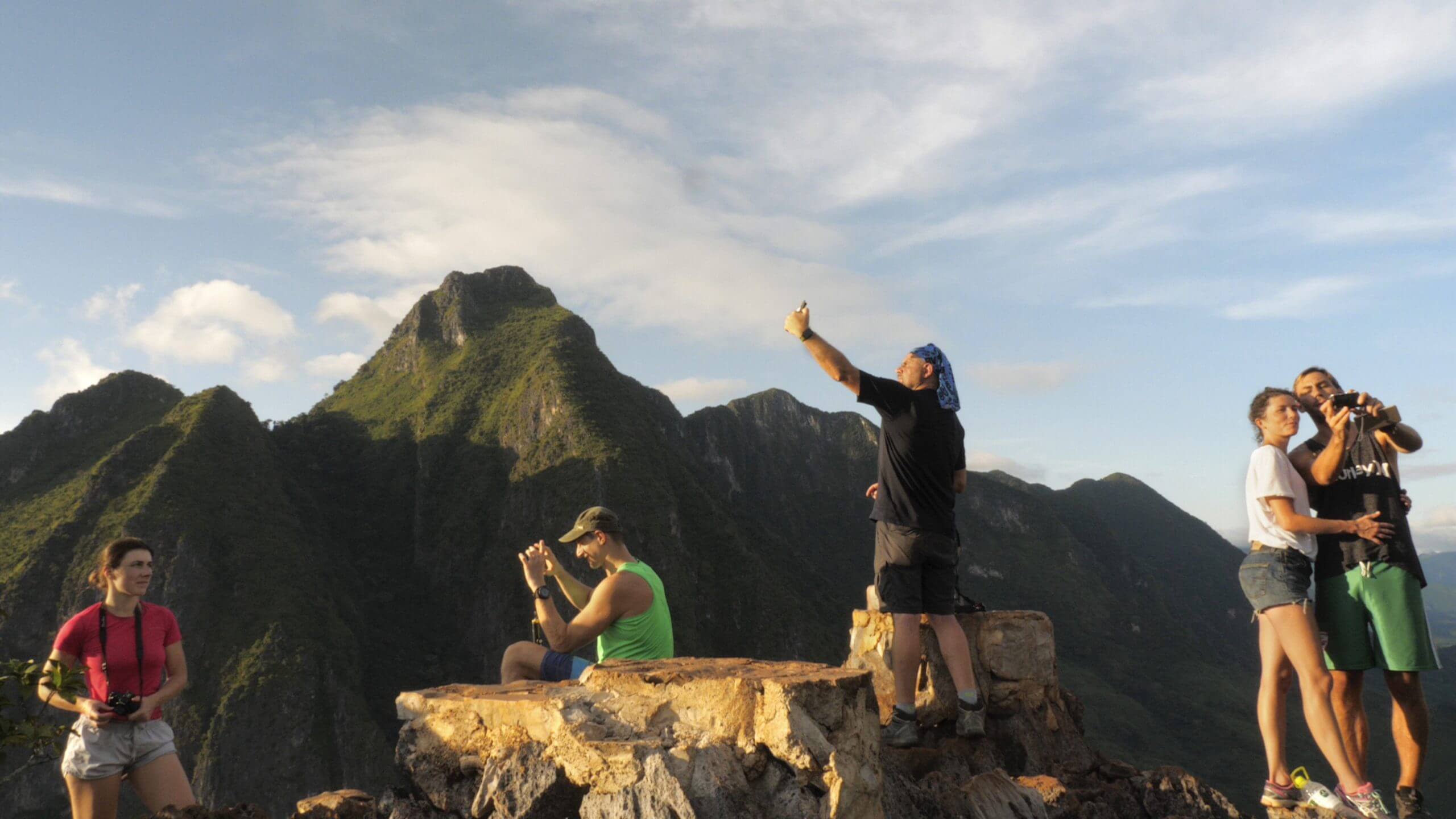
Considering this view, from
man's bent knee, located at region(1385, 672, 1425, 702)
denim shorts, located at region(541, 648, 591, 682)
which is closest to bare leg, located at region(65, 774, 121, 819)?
denim shorts, located at region(541, 648, 591, 682)

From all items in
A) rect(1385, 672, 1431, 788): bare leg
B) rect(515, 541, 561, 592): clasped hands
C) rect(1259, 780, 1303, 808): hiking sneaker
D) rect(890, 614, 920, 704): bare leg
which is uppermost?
rect(515, 541, 561, 592): clasped hands

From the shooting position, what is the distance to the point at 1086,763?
241 inches

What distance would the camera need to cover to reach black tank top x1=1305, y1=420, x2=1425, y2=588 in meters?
4.91

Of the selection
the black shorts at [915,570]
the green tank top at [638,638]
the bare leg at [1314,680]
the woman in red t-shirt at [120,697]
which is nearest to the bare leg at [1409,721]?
the bare leg at [1314,680]

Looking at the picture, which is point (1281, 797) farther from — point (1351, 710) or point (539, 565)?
point (539, 565)

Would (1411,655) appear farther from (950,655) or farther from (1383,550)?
(950,655)

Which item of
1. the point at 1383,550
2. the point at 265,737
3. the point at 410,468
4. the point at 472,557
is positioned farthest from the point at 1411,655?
the point at 410,468

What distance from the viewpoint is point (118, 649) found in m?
4.96

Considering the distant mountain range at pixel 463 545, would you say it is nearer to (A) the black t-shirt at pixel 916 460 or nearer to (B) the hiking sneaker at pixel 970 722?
(B) the hiking sneaker at pixel 970 722

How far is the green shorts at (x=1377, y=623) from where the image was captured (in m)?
4.79

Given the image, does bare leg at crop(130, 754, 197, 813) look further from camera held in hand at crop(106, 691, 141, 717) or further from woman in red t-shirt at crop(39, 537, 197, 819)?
camera held in hand at crop(106, 691, 141, 717)

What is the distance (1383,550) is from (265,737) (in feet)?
241

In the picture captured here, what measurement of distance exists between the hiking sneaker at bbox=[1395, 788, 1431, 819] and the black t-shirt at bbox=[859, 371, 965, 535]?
2.70 m

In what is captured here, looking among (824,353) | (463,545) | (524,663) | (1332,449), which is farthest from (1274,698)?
(463,545)
